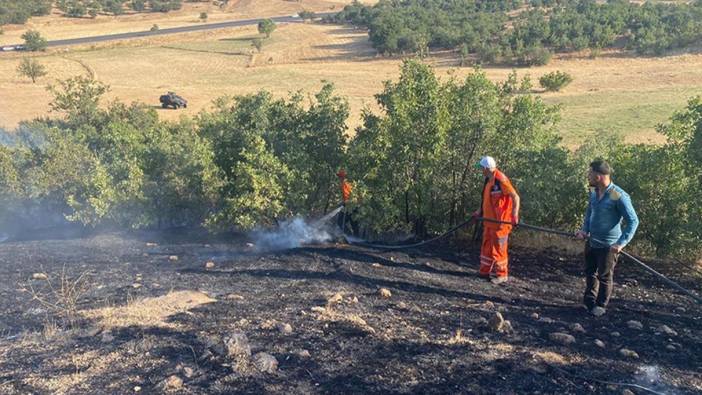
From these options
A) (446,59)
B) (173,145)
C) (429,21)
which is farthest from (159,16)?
(173,145)

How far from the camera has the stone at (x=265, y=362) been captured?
447 centimetres

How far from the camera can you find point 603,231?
563 cm

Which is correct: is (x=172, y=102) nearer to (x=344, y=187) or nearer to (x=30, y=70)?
(x=30, y=70)

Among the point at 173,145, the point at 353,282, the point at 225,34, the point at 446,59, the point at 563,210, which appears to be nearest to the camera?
the point at 353,282

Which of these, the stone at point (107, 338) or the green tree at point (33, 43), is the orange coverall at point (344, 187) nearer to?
the stone at point (107, 338)

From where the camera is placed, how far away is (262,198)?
8547mm

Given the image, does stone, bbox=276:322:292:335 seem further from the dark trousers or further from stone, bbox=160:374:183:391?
the dark trousers

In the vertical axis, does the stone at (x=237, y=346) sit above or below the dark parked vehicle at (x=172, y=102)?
above

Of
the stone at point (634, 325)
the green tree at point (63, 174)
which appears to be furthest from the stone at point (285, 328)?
the green tree at point (63, 174)

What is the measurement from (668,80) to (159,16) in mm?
54453

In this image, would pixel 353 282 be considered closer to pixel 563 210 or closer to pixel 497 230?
pixel 497 230

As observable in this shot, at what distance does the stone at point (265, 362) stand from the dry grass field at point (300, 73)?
512 inches

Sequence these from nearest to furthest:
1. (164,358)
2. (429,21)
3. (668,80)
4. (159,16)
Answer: (164,358), (668,80), (429,21), (159,16)

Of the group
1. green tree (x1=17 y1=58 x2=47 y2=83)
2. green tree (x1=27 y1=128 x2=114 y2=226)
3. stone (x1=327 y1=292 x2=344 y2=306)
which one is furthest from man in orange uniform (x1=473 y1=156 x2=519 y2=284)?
green tree (x1=17 y1=58 x2=47 y2=83)
